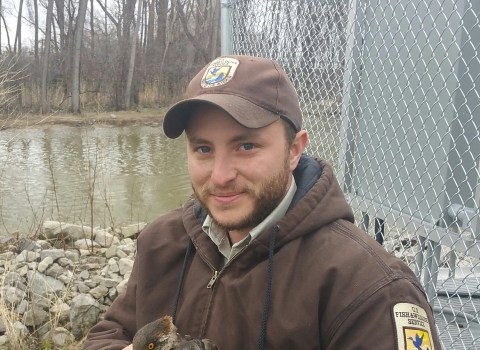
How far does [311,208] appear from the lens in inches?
72.4

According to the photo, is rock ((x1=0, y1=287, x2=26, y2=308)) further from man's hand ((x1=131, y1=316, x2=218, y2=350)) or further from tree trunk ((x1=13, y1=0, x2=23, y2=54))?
tree trunk ((x1=13, y1=0, x2=23, y2=54))

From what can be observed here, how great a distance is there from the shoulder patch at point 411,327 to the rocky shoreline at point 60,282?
3286 mm

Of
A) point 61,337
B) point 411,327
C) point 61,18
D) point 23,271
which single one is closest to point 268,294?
point 411,327

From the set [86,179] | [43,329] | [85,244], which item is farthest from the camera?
[86,179]

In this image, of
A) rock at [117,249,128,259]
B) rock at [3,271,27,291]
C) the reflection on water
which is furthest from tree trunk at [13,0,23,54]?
rock at [3,271,27,291]

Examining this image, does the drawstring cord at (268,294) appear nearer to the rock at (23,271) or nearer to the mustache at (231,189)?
the mustache at (231,189)

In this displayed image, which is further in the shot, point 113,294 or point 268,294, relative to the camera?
point 113,294

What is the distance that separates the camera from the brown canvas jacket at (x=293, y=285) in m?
1.60

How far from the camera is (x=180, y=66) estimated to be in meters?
27.7

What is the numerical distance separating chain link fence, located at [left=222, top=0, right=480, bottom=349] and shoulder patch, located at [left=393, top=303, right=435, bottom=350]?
1.21 meters

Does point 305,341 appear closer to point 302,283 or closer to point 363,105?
point 302,283

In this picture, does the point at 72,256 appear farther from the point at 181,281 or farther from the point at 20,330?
the point at 181,281

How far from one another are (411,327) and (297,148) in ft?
2.79

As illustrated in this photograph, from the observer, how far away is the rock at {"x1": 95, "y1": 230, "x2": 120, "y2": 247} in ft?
20.5
